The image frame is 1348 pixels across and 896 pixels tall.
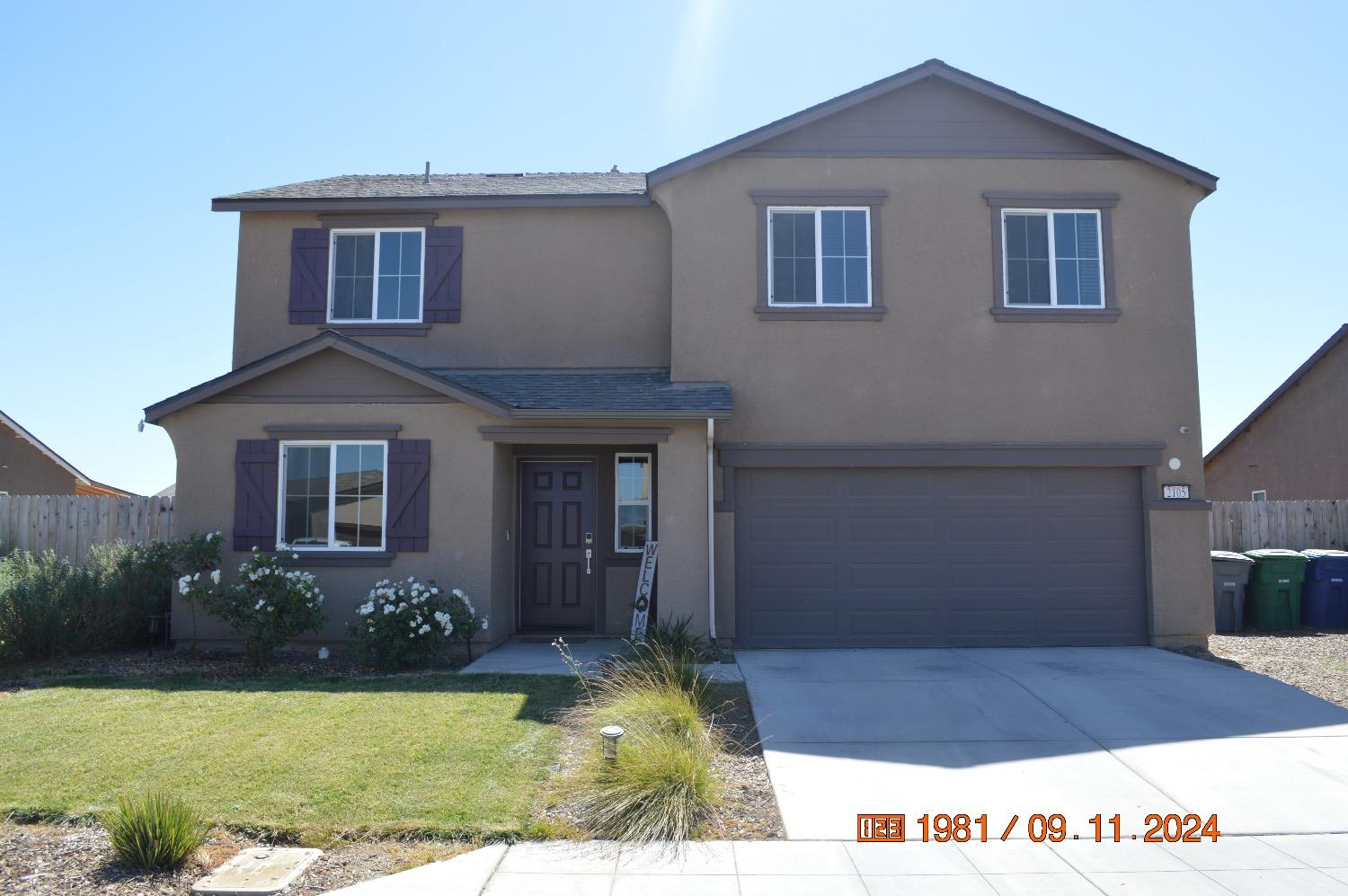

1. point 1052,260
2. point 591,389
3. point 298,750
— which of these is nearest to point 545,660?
point 591,389

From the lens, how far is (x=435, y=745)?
679cm

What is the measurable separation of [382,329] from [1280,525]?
1377 centimetres

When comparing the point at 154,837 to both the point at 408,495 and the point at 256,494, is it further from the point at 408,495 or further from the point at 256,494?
the point at 256,494

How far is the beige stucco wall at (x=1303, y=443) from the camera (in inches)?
722

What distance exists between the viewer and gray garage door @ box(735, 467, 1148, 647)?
36.8ft

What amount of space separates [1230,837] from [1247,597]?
9.23m

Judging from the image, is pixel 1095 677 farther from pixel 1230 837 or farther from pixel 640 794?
pixel 640 794

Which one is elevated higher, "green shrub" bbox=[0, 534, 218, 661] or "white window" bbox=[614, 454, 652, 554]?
"white window" bbox=[614, 454, 652, 554]

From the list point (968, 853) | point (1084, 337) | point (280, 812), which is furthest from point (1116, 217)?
point (280, 812)

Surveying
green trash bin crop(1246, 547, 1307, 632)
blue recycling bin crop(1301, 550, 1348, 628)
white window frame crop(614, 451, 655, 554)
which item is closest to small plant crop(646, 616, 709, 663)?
white window frame crop(614, 451, 655, 554)

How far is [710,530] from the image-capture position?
35.7 feet

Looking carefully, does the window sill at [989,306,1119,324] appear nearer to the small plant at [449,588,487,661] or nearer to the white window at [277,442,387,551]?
the small plant at [449,588,487,661]

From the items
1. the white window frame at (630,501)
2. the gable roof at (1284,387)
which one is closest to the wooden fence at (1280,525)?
the gable roof at (1284,387)

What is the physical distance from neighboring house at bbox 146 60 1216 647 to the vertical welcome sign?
46cm
